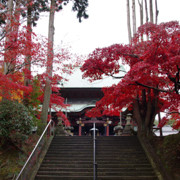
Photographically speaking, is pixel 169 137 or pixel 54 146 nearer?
pixel 169 137

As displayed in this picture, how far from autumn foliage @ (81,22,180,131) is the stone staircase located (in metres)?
1.67

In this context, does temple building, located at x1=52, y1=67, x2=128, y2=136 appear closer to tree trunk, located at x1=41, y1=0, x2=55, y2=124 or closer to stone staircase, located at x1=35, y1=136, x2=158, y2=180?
tree trunk, located at x1=41, y1=0, x2=55, y2=124

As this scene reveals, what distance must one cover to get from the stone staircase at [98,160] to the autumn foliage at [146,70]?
1.67 metres

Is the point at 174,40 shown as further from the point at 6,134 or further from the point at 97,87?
the point at 97,87

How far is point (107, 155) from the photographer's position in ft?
30.4

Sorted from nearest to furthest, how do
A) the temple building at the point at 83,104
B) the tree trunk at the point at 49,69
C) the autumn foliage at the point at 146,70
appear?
the autumn foliage at the point at 146,70
the tree trunk at the point at 49,69
the temple building at the point at 83,104

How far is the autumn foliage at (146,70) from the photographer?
6957 millimetres

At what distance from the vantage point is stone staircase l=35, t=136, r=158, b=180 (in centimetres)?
784

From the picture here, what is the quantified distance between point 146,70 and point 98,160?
4.19 m

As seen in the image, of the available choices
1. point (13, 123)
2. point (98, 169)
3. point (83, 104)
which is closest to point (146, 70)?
point (98, 169)

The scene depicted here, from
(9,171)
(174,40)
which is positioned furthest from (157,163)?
(9,171)

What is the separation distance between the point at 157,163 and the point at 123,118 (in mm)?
9786

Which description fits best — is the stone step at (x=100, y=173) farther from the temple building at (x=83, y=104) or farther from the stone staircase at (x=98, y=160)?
the temple building at (x=83, y=104)

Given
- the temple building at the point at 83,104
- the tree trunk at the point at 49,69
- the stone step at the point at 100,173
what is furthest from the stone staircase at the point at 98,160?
the temple building at the point at 83,104
